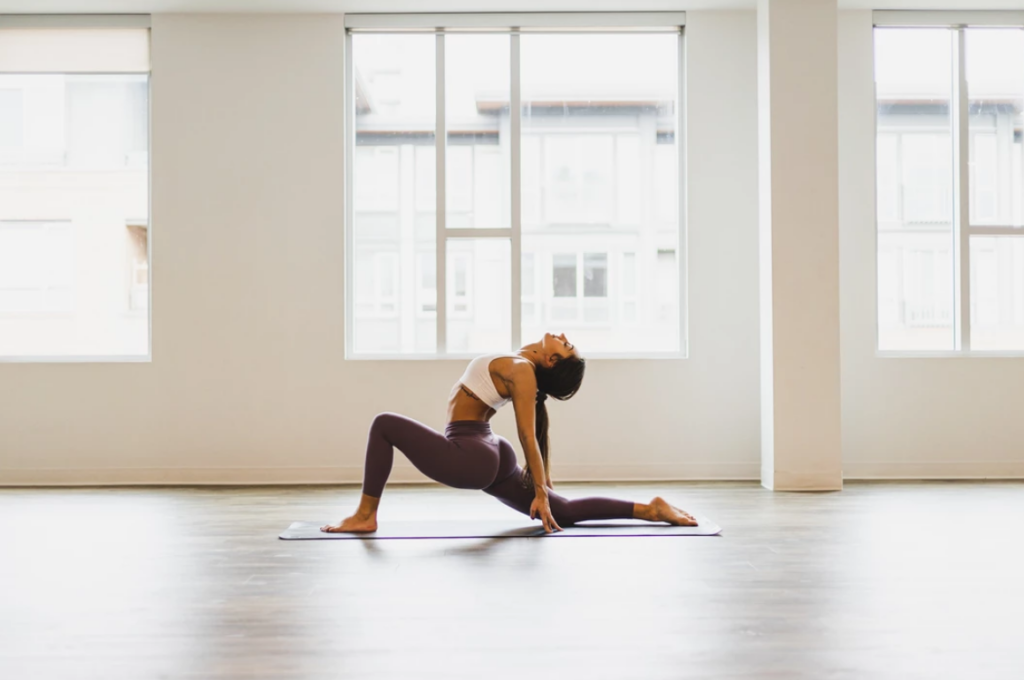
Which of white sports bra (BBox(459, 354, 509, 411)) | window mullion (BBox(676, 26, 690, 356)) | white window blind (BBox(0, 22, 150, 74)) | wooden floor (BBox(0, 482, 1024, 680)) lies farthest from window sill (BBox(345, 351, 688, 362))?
white window blind (BBox(0, 22, 150, 74))

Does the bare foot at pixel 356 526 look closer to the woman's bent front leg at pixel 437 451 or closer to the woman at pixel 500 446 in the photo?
the woman at pixel 500 446

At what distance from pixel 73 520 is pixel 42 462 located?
1.56m

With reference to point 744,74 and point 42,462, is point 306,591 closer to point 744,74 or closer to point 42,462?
point 42,462

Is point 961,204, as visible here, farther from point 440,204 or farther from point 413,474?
point 413,474

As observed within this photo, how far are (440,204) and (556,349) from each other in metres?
2.28

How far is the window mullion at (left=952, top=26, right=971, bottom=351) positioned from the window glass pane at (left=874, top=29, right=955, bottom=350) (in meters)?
0.05

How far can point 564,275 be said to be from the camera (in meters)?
5.79

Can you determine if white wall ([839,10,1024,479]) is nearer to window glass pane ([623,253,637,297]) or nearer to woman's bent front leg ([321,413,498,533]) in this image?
window glass pane ([623,253,637,297])

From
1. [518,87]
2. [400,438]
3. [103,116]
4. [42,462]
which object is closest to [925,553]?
[400,438]

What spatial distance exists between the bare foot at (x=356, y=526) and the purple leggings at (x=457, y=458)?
0.12m

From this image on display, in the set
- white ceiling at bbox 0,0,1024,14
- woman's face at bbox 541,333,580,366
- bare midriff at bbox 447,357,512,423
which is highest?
white ceiling at bbox 0,0,1024,14

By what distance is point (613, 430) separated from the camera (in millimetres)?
5617

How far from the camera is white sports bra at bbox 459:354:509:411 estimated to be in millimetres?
3760

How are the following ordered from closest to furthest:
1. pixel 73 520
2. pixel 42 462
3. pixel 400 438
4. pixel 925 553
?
pixel 925 553
pixel 400 438
pixel 73 520
pixel 42 462
